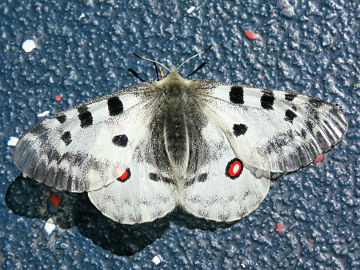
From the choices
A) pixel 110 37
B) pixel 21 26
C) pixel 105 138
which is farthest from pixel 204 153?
pixel 21 26

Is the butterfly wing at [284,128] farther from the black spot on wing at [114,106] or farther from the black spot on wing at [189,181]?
the black spot on wing at [114,106]

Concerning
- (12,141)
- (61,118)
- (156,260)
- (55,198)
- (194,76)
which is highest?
(61,118)

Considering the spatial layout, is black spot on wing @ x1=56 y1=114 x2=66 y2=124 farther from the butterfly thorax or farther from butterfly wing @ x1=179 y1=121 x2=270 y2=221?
butterfly wing @ x1=179 y1=121 x2=270 y2=221

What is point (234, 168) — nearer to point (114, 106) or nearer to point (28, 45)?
point (114, 106)

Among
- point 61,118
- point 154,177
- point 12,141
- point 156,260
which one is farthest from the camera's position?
point 12,141

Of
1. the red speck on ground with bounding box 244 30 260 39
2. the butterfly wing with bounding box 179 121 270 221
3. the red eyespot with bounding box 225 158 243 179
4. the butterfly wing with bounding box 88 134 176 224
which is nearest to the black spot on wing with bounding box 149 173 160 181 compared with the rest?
the butterfly wing with bounding box 88 134 176 224

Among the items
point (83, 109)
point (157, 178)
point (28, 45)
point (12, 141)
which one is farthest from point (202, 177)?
point (28, 45)

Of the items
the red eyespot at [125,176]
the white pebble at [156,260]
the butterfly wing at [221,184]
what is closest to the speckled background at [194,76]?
the white pebble at [156,260]
